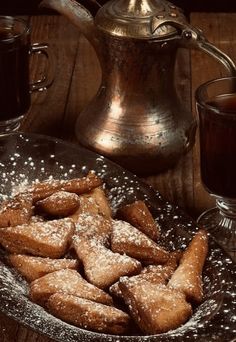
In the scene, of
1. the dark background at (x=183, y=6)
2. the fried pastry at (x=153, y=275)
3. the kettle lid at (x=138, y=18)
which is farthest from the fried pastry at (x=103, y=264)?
the dark background at (x=183, y=6)

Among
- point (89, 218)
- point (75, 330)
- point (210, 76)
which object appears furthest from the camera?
point (210, 76)

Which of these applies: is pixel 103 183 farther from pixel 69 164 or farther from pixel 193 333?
pixel 193 333

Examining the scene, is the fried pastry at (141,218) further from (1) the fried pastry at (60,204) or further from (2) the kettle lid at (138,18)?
(2) the kettle lid at (138,18)

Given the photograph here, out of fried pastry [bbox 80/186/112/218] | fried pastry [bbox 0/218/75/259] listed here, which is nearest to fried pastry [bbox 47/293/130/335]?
fried pastry [bbox 0/218/75/259]

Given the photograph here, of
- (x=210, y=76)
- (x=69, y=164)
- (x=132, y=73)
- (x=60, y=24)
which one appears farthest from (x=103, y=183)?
(x=60, y=24)

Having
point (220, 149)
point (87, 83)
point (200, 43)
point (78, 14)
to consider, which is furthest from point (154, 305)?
point (87, 83)

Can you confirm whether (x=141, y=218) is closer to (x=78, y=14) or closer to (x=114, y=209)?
(x=114, y=209)

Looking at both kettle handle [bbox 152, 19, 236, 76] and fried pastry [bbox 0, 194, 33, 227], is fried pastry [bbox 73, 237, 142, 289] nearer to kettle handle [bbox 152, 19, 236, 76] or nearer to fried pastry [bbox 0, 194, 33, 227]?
fried pastry [bbox 0, 194, 33, 227]
